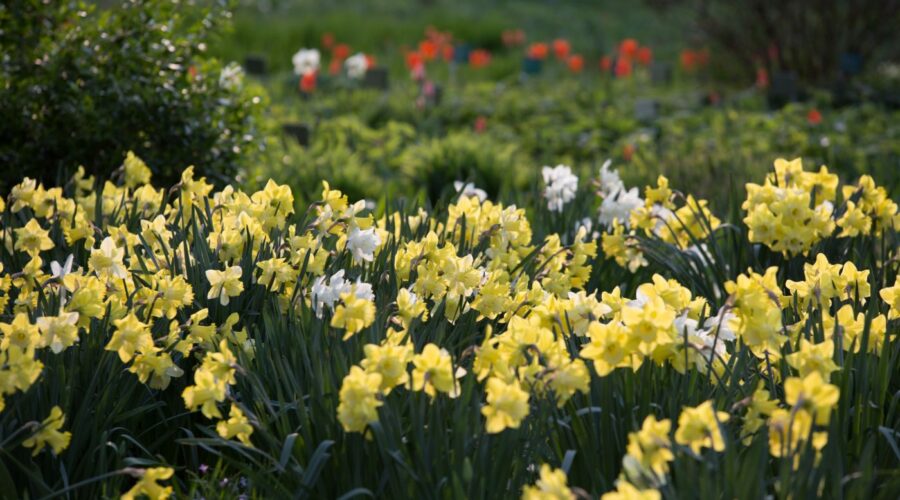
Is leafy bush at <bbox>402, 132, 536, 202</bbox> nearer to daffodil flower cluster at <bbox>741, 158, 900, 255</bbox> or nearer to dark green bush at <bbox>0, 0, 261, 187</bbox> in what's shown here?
dark green bush at <bbox>0, 0, 261, 187</bbox>

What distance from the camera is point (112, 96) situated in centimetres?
382

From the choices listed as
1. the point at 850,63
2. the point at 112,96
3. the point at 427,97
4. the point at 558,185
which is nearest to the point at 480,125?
the point at 427,97

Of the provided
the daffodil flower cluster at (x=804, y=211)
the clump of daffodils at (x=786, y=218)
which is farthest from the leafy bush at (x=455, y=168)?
the clump of daffodils at (x=786, y=218)

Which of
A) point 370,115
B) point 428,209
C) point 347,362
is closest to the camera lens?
point 347,362

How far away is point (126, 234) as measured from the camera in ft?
8.89

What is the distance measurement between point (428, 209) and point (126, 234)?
3.88ft

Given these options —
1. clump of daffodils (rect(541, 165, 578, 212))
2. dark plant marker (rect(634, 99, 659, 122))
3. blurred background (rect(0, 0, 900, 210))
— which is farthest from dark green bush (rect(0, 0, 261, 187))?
dark plant marker (rect(634, 99, 659, 122))

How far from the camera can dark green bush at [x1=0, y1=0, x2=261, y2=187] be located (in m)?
3.77

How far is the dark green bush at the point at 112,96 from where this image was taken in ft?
12.4

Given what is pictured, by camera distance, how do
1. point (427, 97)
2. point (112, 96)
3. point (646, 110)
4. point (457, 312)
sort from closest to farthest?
point (457, 312) → point (112, 96) → point (646, 110) → point (427, 97)

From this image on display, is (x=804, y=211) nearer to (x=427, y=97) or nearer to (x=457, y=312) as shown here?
(x=457, y=312)

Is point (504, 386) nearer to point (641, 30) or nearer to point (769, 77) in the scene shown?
point (769, 77)

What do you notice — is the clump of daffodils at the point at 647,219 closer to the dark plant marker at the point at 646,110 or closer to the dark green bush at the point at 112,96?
the dark green bush at the point at 112,96

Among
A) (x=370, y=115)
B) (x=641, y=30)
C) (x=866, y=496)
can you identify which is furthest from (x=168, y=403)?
(x=641, y=30)
